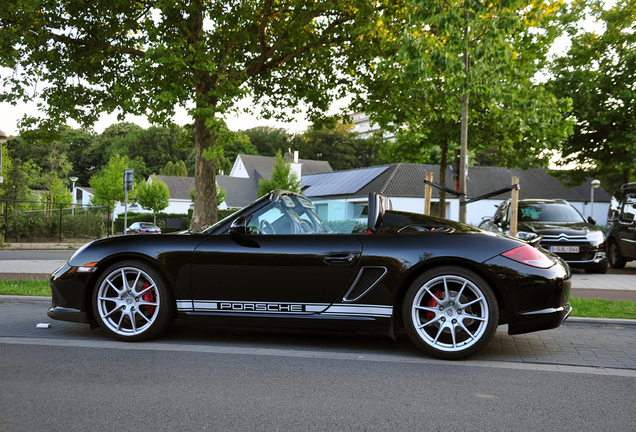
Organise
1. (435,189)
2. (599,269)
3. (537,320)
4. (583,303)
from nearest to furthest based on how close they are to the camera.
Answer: (537,320), (583,303), (599,269), (435,189)

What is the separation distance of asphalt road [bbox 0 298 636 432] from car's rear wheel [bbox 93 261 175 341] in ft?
0.50

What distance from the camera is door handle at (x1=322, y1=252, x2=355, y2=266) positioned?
4461mm

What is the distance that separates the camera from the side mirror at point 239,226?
478 cm

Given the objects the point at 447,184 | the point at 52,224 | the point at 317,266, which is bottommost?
the point at 52,224

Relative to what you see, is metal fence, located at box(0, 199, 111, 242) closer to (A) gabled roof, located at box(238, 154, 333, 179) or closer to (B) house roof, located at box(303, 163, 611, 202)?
(B) house roof, located at box(303, 163, 611, 202)

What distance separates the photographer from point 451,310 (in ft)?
14.1

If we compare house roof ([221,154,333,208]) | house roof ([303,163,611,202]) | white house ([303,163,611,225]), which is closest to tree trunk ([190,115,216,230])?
white house ([303,163,611,225])

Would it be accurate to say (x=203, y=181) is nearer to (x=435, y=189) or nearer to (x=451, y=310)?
(x=451, y=310)

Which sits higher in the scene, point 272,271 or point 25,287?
point 272,271

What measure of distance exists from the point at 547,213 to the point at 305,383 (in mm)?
10953

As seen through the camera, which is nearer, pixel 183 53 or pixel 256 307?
pixel 256 307

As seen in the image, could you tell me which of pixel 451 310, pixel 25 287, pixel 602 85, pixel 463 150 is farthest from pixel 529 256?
pixel 602 85

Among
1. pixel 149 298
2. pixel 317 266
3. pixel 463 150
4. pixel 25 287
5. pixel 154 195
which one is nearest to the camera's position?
pixel 317 266

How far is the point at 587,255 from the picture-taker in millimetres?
11992
